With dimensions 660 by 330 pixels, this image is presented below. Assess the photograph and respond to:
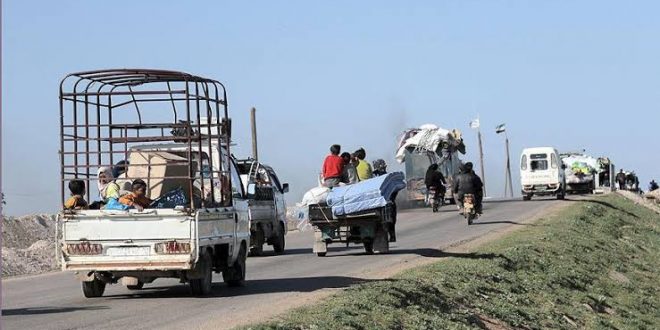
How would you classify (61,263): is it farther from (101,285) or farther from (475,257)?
(475,257)

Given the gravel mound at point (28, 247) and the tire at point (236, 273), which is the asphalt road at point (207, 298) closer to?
the tire at point (236, 273)

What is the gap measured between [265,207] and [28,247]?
1350cm

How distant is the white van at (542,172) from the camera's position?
59.8 m

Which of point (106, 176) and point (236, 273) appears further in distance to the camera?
point (236, 273)

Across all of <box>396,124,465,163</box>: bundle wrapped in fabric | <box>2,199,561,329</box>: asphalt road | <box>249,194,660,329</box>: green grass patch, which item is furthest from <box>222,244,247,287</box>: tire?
<box>396,124,465,163</box>: bundle wrapped in fabric

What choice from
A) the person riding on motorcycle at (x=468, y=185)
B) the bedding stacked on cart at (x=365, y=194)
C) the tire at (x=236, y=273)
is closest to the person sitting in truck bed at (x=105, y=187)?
the tire at (x=236, y=273)

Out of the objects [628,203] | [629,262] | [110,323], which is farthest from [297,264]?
[628,203]

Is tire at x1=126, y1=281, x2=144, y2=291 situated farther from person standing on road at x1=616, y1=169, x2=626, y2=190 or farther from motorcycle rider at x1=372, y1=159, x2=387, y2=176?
person standing on road at x1=616, y1=169, x2=626, y2=190

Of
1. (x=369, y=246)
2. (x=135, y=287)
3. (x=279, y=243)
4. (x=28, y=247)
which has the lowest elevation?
(x=135, y=287)

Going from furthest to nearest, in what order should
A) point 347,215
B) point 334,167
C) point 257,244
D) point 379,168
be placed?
point 257,244, point 379,168, point 334,167, point 347,215

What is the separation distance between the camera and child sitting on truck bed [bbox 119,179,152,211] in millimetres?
16672

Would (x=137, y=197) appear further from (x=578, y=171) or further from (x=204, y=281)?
(x=578, y=171)

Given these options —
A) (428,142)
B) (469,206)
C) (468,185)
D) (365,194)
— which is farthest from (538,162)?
(365,194)

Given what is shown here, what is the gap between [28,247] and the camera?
39.0 m
